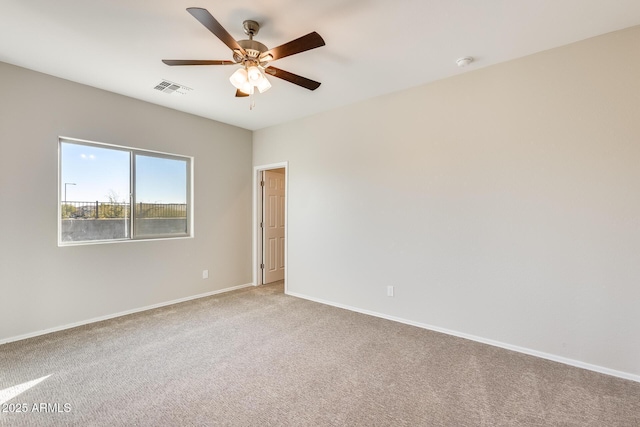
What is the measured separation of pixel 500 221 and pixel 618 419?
1.54 metres

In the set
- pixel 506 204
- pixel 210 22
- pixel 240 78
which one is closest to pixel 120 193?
pixel 240 78

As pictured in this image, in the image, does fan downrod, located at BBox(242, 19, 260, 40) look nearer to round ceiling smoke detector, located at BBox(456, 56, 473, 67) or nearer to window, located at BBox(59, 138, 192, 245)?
round ceiling smoke detector, located at BBox(456, 56, 473, 67)

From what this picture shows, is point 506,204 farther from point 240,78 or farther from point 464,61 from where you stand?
point 240,78

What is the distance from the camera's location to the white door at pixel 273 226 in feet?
16.6

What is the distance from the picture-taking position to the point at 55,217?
10.00 ft

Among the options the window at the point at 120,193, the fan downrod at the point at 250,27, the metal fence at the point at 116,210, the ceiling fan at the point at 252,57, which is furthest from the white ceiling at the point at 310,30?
the metal fence at the point at 116,210

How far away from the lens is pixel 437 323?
122 inches

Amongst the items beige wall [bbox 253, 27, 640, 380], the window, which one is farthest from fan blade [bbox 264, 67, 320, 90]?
the window

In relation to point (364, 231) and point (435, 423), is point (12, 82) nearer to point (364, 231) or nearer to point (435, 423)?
point (364, 231)

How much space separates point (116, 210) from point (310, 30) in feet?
10.3

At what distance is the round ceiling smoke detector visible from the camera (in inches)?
103

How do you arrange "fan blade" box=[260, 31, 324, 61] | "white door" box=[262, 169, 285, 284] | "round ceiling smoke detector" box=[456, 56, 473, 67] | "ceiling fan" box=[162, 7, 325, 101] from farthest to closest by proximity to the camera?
1. "white door" box=[262, 169, 285, 284]
2. "round ceiling smoke detector" box=[456, 56, 473, 67]
3. "ceiling fan" box=[162, 7, 325, 101]
4. "fan blade" box=[260, 31, 324, 61]

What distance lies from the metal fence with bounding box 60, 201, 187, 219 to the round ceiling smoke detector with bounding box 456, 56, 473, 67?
3.86 meters

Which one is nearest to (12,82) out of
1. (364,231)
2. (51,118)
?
(51,118)
